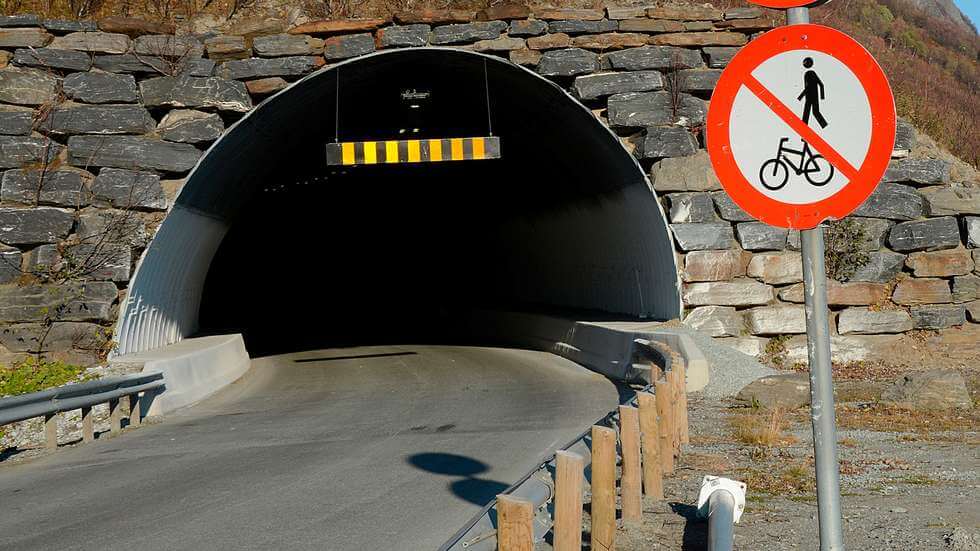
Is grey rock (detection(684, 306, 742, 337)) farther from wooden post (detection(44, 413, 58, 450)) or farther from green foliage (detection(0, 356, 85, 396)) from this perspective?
wooden post (detection(44, 413, 58, 450))

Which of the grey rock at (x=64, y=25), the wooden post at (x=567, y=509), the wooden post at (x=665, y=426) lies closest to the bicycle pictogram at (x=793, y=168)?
the wooden post at (x=567, y=509)

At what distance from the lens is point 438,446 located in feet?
38.5

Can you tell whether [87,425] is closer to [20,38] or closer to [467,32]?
[20,38]

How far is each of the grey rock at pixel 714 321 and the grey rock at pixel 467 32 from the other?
5.67 meters

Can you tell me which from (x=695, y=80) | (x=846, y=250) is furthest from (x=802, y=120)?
(x=846, y=250)

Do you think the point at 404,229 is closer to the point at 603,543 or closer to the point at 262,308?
the point at 262,308

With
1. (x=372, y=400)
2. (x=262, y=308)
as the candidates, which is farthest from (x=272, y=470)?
(x=262, y=308)

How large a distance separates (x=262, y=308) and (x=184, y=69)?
89.8ft

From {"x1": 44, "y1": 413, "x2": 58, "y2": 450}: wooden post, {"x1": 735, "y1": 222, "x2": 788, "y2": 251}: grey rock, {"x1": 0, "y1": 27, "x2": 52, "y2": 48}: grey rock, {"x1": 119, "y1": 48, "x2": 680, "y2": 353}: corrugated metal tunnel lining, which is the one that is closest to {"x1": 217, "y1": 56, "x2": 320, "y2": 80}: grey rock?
{"x1": 119, "y1": 48, "x2": 680, "y2": 353}: corrugated metal tunnel lining

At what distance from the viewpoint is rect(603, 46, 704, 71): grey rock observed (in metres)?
19.0

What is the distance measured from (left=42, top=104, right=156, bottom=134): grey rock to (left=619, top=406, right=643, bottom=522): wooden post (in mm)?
12536

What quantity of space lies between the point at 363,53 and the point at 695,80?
560 cm

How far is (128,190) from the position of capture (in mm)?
17297

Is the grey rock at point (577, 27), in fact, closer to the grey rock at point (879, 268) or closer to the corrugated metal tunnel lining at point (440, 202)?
the corrugated metal tunnel lining at point (440, 202)
